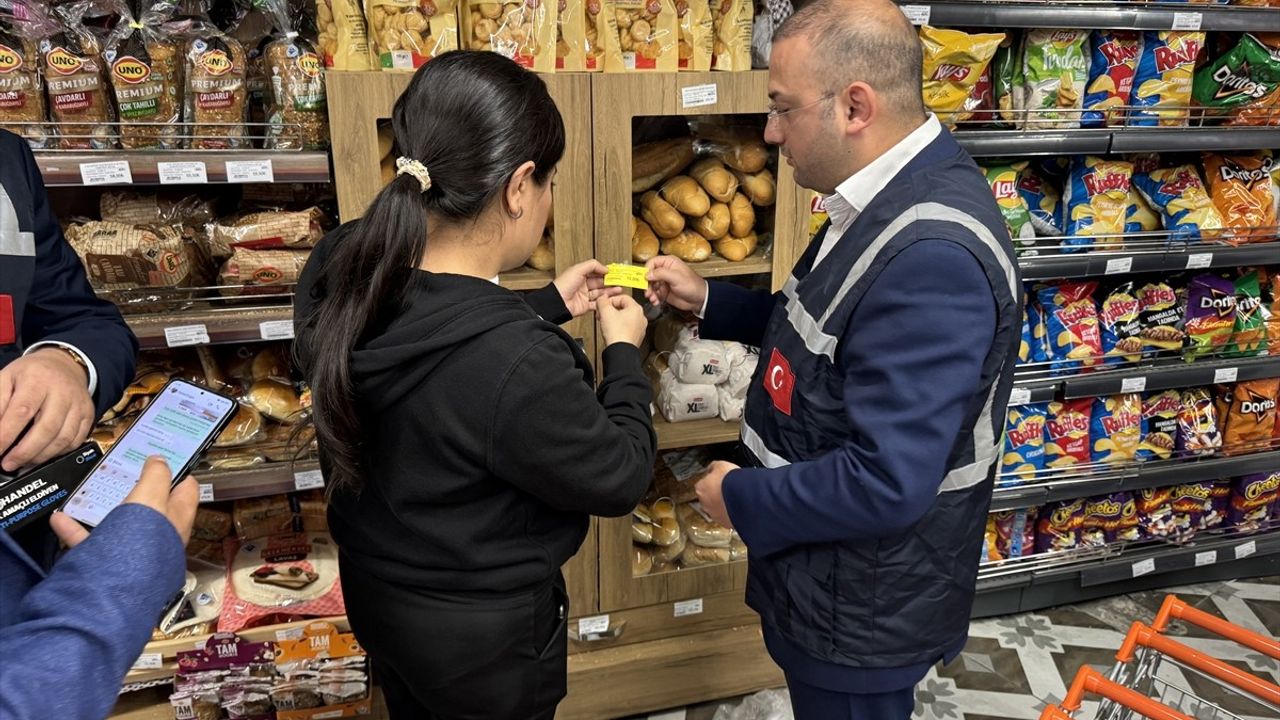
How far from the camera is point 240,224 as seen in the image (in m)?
2.07

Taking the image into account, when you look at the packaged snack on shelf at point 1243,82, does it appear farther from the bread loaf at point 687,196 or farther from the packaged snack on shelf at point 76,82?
the packaged snack on shelf at point 76,82

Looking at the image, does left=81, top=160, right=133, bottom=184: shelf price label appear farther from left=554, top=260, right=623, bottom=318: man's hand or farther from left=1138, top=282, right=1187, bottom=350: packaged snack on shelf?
left=1138, top=282, right=1187, bottom=350: packaged snack on shelf

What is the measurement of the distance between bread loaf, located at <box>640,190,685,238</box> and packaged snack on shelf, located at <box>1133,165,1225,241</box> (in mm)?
1662

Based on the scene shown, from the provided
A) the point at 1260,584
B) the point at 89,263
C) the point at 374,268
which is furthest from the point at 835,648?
the point at 1260,584

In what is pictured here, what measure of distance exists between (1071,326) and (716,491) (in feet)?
5.77

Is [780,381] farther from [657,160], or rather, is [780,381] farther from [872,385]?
[657,160]

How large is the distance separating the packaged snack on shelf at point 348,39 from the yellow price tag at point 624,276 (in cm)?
73

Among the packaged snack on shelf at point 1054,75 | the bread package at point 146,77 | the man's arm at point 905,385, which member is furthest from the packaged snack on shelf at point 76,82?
the packaged snack on shelf at point 1054,75

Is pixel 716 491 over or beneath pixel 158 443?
beneath

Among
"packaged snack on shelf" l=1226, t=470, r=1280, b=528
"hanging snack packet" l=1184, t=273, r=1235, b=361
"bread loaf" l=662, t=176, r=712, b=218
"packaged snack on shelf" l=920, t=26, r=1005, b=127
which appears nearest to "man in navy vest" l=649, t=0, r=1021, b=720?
"bread loaf" l=662, t=176, r=712, b=218

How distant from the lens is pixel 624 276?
5.67 ft

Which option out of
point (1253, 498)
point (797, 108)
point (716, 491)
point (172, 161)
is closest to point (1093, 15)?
point (797, 108)

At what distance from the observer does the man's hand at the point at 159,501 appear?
0.88 meters

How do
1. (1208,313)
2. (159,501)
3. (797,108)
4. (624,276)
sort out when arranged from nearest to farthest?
1. (159,501)
2. (797,108)
3. (624,276)
4. (1208,313)
